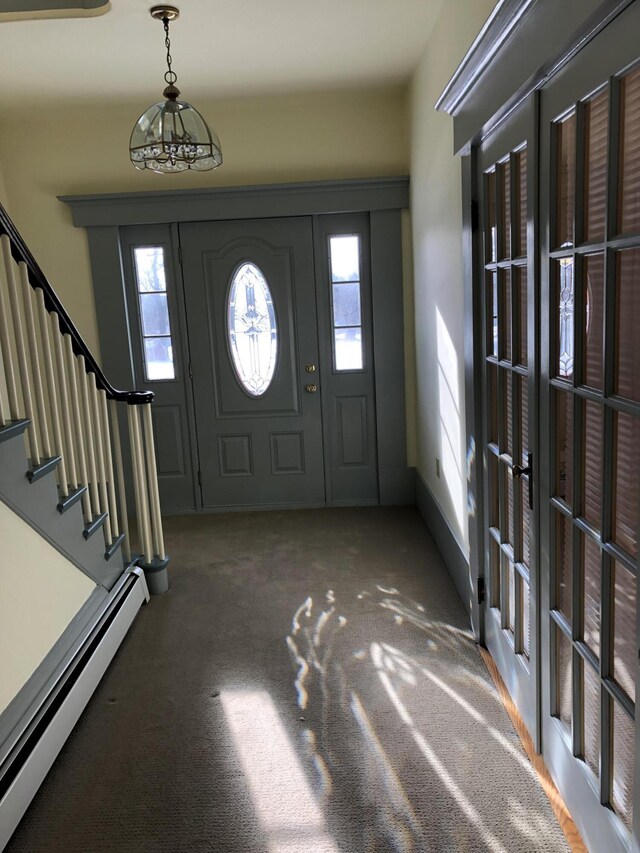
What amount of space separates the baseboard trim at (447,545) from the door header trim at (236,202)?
6.31 feet

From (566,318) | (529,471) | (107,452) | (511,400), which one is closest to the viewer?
(566,318)

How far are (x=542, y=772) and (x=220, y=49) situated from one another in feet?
11.9

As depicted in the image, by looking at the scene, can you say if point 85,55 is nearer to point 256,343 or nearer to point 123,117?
point 123,117

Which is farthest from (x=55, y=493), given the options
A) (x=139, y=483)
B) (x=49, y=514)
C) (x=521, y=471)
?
(x=521, y=471)

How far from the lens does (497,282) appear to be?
100.0 inches

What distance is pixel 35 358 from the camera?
269cm

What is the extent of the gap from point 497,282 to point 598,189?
0.91m

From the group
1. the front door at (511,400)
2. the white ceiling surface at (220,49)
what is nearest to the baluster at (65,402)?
the white ceiling surface at (220,49)

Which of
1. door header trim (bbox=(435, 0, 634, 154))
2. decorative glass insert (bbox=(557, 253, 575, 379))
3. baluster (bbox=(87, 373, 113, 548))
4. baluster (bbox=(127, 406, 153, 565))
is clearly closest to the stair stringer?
baluster (bbox=(87, 373, 113, 548))

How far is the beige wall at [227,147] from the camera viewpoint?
183 inches

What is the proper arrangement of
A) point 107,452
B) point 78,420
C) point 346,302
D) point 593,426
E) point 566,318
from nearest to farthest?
point 593,426 → point 566,318 → point 78,420 → point 107,452 → point 346,302

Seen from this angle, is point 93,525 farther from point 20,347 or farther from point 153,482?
point 20,347

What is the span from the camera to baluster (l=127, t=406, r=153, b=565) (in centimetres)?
357

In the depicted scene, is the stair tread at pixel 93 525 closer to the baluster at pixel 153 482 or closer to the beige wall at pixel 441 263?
the baluster at pixel 153 482
